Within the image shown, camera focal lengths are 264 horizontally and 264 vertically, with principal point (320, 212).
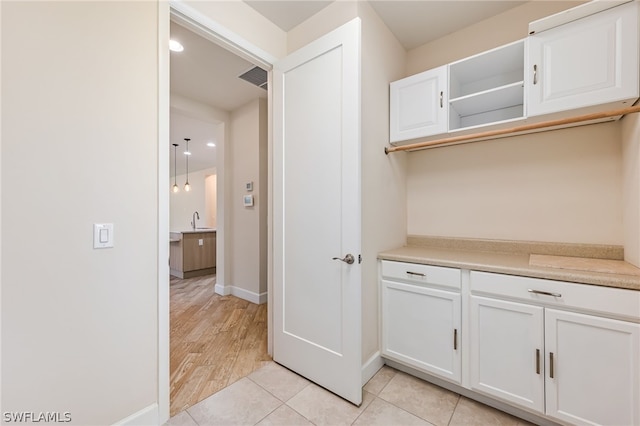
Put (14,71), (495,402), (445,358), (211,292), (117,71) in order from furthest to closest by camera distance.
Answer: (211,292) < (445,358) < (495,402) < (117,71) < (14,71)

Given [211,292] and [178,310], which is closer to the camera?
[178,310]

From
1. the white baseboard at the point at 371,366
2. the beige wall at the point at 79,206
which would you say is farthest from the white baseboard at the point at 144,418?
the white baseboard at the point at 371,366

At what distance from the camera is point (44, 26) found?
1128 mm

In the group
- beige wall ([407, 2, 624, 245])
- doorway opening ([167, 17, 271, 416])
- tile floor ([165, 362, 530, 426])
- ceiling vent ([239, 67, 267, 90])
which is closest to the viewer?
tile floor ([165, 362, 530, 426])

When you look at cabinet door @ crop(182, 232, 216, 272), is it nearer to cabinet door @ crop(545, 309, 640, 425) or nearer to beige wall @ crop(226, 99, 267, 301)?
beige wall @ crop(226, 99, 267, 301)

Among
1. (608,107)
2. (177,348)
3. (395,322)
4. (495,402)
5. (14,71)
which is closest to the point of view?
(14,71)

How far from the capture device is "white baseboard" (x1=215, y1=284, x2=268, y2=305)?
354 cm

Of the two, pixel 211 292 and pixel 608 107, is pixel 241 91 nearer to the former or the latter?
pixel 211 292

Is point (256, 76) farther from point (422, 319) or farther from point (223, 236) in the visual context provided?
point (422, 319)

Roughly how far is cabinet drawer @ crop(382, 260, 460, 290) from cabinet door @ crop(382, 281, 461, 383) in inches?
2.1

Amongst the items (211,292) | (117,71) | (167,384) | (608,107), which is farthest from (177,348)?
(608,107)

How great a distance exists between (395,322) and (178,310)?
271cm

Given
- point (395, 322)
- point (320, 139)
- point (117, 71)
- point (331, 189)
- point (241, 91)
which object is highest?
point (241, 91)

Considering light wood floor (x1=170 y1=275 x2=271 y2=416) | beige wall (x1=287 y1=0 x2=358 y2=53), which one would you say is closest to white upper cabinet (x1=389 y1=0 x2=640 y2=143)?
beige wall (x1=287 y1=0 x2=358 y2=53)
